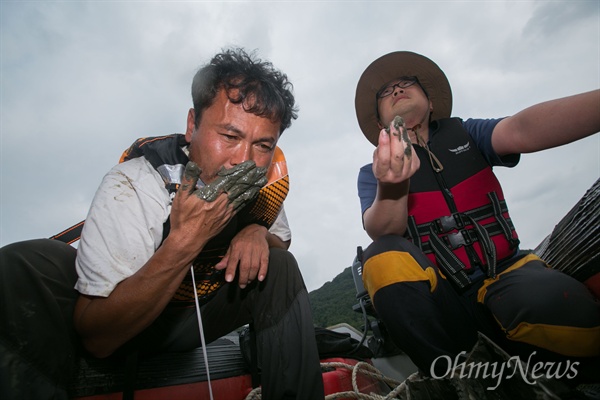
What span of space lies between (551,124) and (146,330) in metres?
2.56

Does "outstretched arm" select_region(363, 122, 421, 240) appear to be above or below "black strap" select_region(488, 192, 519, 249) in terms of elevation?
above

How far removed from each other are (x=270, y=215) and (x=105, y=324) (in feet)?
4.08

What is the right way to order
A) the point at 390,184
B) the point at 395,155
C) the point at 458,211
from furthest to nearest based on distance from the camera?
the point at 458,211, the point at 390,184, the point at 395,155

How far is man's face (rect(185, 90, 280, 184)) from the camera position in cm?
174

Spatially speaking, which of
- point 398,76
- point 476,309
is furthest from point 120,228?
point 398,76

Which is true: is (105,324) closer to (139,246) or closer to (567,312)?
(139,246)

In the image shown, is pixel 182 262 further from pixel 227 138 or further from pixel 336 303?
pixel 336 303

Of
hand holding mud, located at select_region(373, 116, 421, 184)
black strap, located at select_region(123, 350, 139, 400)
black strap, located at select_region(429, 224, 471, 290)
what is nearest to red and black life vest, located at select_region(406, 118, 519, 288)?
black strap, located at select_region(429, 224, 471, 290)

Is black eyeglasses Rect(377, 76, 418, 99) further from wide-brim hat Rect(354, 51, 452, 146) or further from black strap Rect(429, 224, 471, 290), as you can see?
black strap Rect(429, 224, 471, 290)

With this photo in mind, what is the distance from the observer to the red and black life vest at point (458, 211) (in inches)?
76.3

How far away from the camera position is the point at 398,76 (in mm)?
2756

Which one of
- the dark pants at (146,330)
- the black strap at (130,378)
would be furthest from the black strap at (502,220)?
the black strap at (130,378)

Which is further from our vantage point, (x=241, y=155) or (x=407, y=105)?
(x=407, y=105)

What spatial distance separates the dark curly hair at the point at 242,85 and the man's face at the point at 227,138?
0.05m
